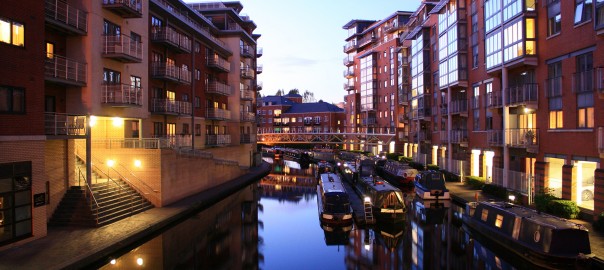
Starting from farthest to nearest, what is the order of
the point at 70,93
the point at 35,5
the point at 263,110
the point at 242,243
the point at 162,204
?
the point at 263,110, the point at 162,204, the point at 70,93, the point at 242,243, the point at 35,5

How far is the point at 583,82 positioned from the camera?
22.6m

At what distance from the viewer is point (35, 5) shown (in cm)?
1778

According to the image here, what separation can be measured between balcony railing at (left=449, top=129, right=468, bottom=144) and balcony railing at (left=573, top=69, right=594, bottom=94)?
17.9m

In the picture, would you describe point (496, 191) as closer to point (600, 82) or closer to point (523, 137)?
point (523, 137)

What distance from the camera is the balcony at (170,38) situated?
32344 millimetres

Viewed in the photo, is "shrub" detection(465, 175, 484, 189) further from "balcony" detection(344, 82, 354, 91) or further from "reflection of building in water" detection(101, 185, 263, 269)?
"balcony" detection(344, 82, 354, 91)

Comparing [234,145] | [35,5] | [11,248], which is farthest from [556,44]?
[234,145]

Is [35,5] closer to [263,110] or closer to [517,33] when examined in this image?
[517,33]

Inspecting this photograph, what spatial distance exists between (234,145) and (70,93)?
1039 inches

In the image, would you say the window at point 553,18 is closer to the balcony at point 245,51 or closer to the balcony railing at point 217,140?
the balcony railing at point 217,140

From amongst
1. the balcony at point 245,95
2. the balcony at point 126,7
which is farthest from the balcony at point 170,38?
the balcony at point 245,95

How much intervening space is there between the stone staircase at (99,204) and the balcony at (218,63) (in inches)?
799

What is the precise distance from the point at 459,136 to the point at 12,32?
1414 inches

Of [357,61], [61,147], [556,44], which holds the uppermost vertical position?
[357,61]
